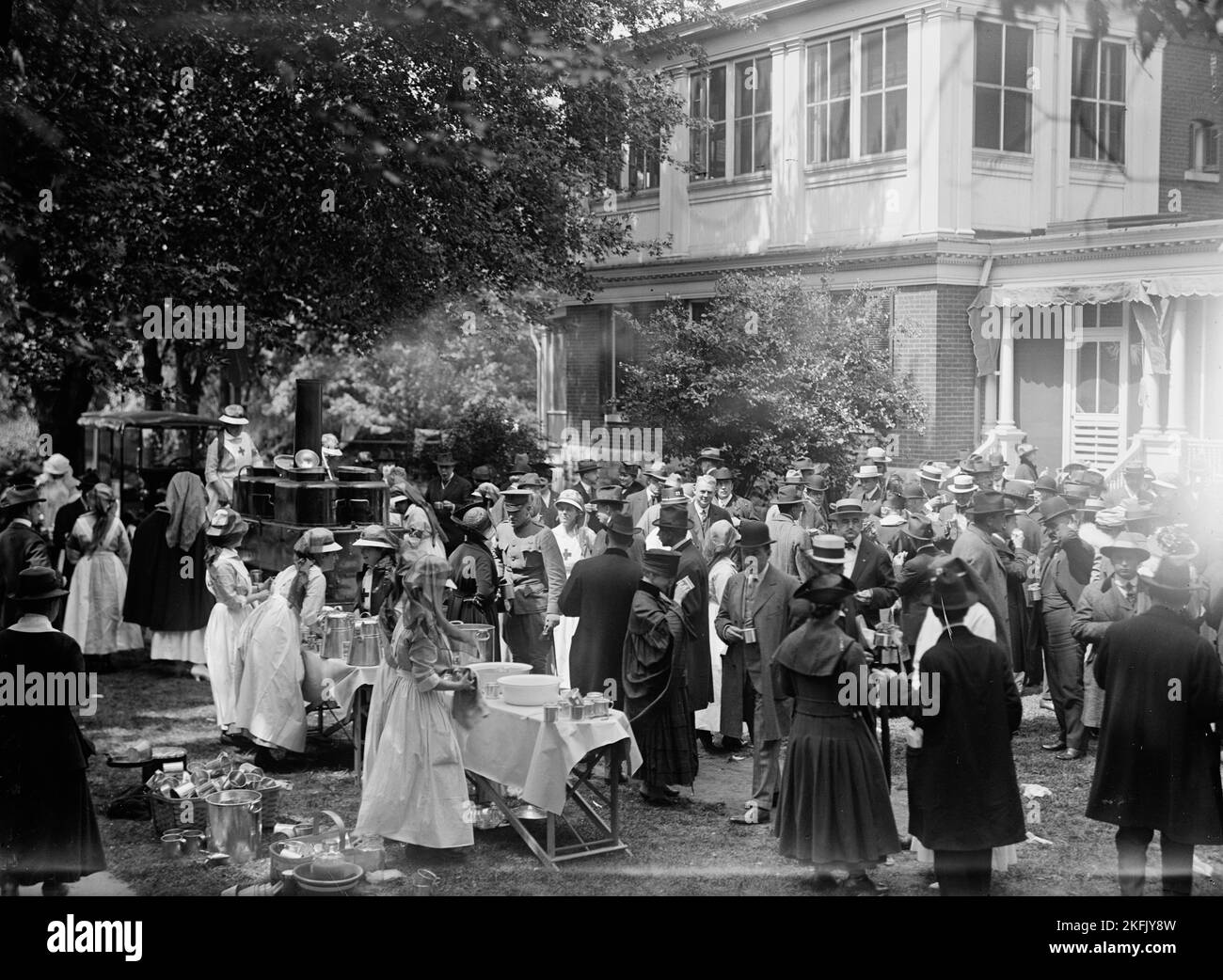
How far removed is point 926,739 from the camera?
5.52 metres

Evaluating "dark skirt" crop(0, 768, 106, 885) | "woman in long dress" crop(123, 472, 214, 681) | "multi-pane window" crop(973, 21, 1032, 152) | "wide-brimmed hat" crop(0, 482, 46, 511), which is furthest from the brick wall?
"wide-brimmed hat" crop(0, 482, 46, 511)

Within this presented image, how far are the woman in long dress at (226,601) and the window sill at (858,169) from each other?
8474 millimetres

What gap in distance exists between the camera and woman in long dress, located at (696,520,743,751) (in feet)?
26.7

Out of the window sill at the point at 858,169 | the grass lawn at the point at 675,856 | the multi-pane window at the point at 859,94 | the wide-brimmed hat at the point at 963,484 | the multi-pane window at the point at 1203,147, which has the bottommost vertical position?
the grass lawn at the point at 675,856

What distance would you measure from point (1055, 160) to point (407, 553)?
9.59 meters

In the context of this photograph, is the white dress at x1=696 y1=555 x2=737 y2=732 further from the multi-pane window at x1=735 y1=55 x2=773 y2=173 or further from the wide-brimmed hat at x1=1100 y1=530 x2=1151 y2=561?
the multi-pane window at x1=735 y1=55 x2=773 y2=173

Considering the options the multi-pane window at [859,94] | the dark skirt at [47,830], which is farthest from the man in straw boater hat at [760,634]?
the multi-pane window at [859,94]

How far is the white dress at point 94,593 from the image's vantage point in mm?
10641

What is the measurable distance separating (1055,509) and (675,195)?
9.74 m

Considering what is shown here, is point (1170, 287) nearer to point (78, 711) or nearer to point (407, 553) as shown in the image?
point (407, 553)

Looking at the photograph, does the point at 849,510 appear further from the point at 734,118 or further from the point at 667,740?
the point at 734,118

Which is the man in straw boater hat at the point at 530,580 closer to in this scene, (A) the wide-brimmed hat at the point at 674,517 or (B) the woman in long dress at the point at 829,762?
(A) the wide-brimmed hat at the point at 674,517

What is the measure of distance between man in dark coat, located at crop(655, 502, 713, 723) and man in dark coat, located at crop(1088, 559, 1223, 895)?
2.75 metres
